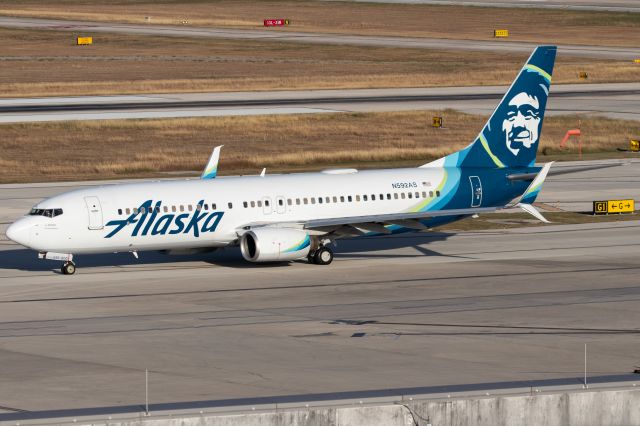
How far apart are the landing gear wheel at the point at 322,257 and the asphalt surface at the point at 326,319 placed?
0.41 metres

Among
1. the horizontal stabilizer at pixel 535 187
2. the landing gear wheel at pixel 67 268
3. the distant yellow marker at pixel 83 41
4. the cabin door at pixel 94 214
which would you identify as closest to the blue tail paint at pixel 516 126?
the horizontal stabilizer at pixel 535 187

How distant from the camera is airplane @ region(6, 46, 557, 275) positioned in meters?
54.9

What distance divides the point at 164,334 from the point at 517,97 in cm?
2593

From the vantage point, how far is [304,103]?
400 feet

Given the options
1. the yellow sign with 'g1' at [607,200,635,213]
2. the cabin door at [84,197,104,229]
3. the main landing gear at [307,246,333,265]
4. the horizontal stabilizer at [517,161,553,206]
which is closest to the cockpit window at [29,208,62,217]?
the cabin door at [84,197,104,229]

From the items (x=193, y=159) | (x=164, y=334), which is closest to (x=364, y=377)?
(x=164, y=334)

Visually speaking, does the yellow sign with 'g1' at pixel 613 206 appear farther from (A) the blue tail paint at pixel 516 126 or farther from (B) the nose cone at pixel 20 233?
(B) the nose cone at pixel 20 233

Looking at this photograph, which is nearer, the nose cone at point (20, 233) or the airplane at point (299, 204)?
the nose cone at point (20, 233)

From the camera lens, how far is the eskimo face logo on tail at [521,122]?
6291 cm

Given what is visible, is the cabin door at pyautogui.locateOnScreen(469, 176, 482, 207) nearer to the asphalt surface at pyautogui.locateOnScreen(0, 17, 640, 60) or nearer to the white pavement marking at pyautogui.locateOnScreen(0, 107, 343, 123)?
the white pavement marking at pyautogui.locateOnScreen(0, 107, 343, 123)

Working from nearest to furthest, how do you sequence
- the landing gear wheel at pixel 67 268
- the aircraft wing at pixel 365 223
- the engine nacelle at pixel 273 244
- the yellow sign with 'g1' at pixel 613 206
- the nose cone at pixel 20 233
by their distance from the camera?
→ the nose cone at pixel 20 233
the engine nacelle at pixel 273 244
the landing gear wheel at pixel 67 268
the aircraft wing at pixel 365 223
the yellow sign with 'g1' at pixel 613 206

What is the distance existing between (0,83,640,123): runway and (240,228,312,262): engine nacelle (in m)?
56.2

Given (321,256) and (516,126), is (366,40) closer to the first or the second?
(516,126)

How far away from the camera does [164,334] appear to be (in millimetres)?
44188
